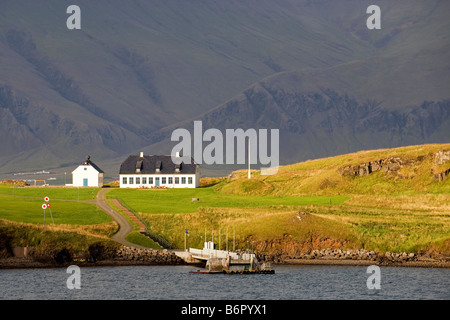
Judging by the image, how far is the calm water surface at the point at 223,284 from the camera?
3110 inches

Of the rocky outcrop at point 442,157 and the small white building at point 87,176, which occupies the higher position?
the rocky outcrop at point 442,157

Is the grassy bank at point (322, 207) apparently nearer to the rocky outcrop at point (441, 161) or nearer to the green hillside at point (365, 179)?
the green hillside at point (365, 179)

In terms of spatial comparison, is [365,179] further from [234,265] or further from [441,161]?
[234,265]

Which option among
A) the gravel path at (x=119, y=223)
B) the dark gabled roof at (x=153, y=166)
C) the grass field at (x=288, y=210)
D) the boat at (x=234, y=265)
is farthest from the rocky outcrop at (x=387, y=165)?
the boat at (x=234, y=265)

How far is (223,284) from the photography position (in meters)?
85.4

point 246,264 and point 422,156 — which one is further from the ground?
point 422,156

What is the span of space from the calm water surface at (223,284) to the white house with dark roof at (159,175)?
8196cm

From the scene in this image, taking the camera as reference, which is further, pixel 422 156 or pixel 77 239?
pixel 422 156

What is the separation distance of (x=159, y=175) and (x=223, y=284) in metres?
94.8

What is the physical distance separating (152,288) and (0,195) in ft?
218
